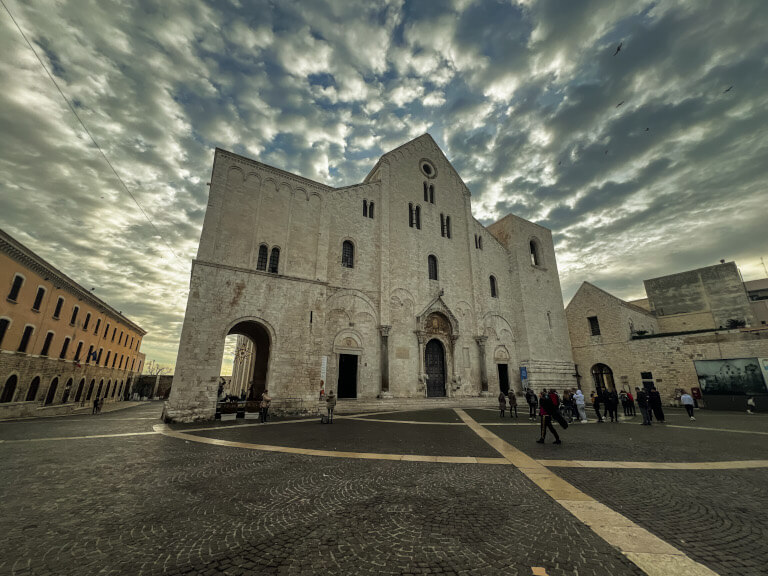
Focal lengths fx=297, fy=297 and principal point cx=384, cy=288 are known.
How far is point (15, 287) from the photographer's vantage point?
62.7 ft

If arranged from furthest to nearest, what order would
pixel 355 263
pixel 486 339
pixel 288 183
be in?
pixel 486 339, pixel 355 263, pixel 288 183

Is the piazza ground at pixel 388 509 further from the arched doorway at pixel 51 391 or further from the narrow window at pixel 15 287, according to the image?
the arched doorway at pixel 51 391

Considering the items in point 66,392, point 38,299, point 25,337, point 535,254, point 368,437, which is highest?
point 535,254

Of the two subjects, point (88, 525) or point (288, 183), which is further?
point (288, 183)

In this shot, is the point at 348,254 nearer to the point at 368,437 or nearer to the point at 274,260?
the point at 274,260

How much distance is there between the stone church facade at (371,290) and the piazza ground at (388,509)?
7689 mm

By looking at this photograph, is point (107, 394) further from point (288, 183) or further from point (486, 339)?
point (486, 339)

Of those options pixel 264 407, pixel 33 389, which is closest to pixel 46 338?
pixel 33 389

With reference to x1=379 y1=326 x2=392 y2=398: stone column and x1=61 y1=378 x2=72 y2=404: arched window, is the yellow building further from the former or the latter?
x1=379 y1=326 x2=392 y2=398: stone column

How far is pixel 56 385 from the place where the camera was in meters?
24.5

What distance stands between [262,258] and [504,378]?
19.8m

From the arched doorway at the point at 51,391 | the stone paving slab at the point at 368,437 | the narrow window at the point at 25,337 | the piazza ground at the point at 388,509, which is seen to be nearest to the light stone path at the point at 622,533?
the piazza ground at the point at 388,509

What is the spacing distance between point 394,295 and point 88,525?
1731cm

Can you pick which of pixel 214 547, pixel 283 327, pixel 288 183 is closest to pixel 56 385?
pixel 283 327
